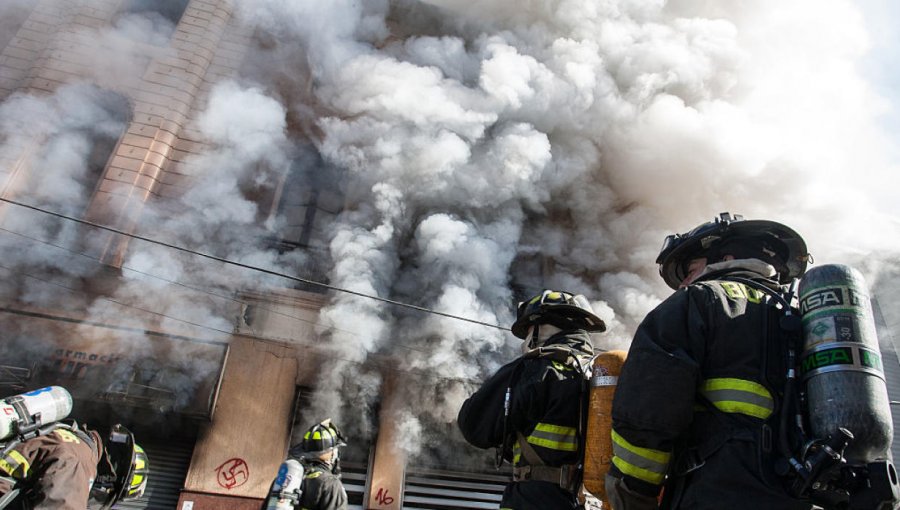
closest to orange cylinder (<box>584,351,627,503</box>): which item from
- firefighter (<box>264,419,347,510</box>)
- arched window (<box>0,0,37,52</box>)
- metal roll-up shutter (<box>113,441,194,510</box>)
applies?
firefighter (<box>264,419,347,510</box>)

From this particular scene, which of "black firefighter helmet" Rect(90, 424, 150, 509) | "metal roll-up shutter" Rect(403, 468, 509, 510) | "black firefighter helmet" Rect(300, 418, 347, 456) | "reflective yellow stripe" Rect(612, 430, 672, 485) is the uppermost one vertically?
"metal roll-up shutter" Rect(403, 468, 509, 510)

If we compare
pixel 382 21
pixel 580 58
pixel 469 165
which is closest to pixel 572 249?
pixel 469 165

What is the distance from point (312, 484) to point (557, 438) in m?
2.53

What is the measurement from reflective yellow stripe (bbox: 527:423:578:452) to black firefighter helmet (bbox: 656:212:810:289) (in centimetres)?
99

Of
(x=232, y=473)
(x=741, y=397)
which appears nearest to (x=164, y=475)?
(x=232, y=473)

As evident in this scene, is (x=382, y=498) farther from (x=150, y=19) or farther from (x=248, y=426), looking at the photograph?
(x=150, y=19)

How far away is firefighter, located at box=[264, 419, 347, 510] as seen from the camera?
408cm

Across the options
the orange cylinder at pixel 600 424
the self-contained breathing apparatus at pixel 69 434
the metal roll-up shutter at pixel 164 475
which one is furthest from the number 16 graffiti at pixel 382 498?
the orange cylinder at pixel 600 424

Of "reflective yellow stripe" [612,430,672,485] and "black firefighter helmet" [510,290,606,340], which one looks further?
"black firefighter helmet" [510,290,606,340]

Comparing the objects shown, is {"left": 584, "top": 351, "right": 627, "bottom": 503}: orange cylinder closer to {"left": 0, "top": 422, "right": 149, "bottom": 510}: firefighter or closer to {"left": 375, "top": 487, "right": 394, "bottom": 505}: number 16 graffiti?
{"left": 0, "top": 422, "right": 149, "bottom": 510}: firefighter

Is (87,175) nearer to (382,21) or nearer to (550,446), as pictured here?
(382,21)

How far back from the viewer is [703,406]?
1.85 meters

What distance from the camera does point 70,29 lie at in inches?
389

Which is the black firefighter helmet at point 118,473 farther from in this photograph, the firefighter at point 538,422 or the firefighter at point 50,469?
the firefighter at point 538,422
